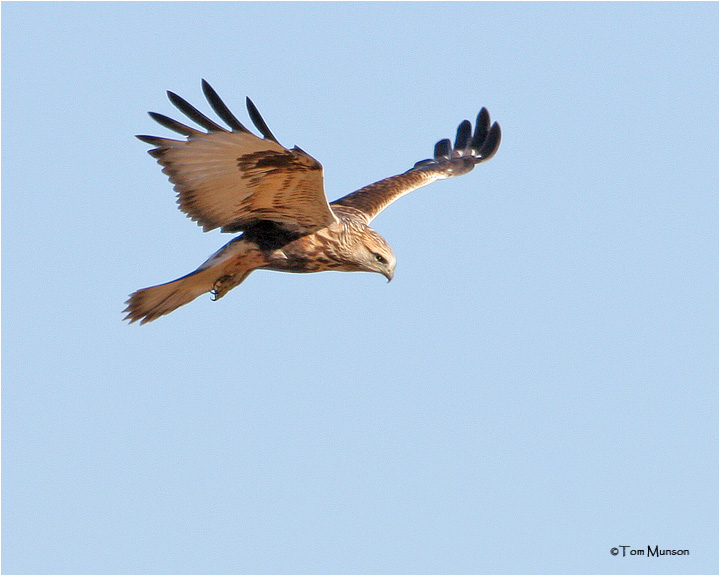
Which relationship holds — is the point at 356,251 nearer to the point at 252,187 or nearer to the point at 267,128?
the point at 252,187

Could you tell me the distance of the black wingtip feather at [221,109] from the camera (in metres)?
7.04

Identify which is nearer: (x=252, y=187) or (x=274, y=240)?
(x=252, y=187)

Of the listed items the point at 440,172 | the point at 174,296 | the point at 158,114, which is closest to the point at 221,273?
the point at 174,296

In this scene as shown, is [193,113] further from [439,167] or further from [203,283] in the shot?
[439,167]

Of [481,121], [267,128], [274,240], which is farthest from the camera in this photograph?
[481,121]

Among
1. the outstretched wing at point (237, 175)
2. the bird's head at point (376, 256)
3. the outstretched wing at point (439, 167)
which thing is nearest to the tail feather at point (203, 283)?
the outstretched wing at point (237, 175)

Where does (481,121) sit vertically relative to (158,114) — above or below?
above

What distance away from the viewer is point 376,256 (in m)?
8.55

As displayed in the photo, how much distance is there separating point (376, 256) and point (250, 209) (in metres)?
1.08

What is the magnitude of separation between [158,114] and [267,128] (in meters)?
0.71

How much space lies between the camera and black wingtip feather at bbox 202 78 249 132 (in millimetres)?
7043

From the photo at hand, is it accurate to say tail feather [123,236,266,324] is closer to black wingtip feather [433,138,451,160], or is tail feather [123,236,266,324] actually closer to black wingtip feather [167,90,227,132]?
black wingtip feather [167,90,227,132]

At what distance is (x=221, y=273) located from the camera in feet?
28.3

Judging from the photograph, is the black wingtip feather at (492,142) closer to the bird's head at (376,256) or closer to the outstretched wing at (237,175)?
the bird's head at (376,256)
